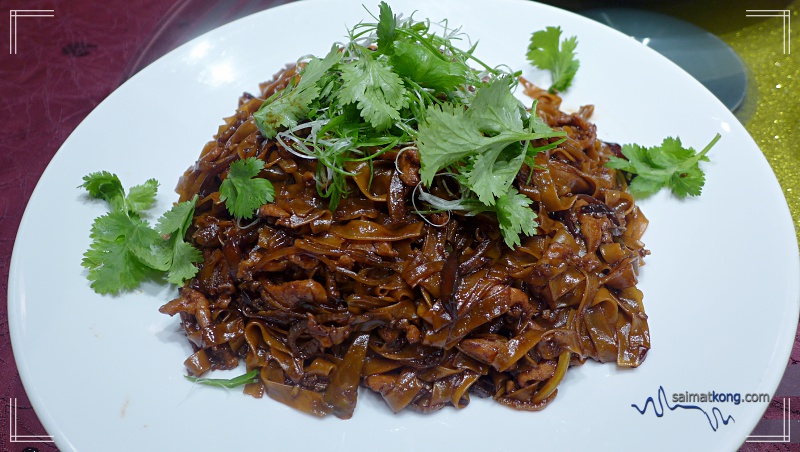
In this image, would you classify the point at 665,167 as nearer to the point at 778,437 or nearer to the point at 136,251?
the point at 778,437

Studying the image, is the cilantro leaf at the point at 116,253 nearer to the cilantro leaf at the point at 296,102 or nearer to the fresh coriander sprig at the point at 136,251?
the fresh coriander sprig at the point at 136,251

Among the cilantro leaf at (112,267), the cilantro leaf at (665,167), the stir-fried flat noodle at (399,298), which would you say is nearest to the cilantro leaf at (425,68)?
the stir-fried flat noodle at (399,298)

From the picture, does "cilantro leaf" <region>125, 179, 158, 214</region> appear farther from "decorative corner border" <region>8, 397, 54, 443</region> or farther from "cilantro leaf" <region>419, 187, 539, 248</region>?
"cilantro leaf" <region>419, 187, 539, 248</region>

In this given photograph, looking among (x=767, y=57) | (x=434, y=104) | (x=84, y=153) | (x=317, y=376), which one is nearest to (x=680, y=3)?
(x=767, y=57)

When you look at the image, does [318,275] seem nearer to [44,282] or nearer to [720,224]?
[44,282]

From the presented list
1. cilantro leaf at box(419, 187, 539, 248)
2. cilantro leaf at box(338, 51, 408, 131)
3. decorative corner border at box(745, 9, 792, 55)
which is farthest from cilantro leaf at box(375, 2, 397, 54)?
decorative corner border at box(745, 9, 792, 55)

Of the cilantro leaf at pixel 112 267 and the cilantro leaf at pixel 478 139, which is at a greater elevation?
the cilantro leaf at pixel 478 139

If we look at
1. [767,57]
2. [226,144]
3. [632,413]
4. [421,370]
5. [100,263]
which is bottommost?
[632,413]

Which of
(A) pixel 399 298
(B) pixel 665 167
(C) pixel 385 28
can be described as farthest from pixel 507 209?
(B) pixel 665 167
